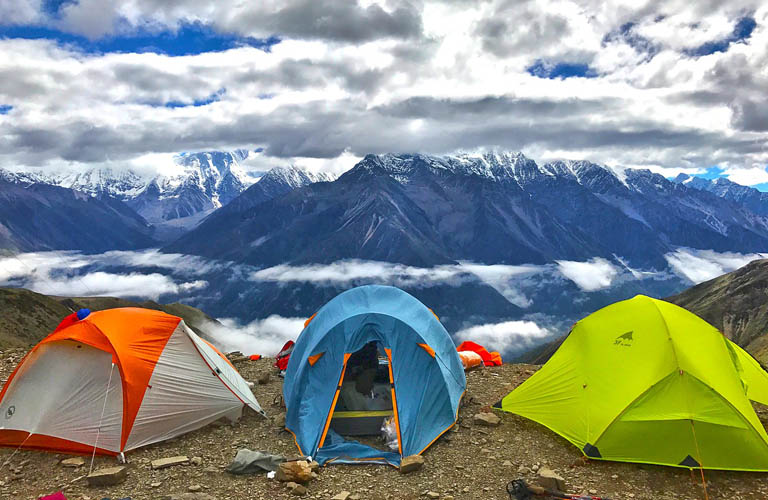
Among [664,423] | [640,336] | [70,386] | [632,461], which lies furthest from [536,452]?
[70,386]

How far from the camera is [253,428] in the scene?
1578 cm

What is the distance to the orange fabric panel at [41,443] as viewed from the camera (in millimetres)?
13682

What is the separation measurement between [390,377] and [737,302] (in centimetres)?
15212

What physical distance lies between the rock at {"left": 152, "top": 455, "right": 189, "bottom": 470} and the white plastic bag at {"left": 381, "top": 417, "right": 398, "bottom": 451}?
5.54 meters

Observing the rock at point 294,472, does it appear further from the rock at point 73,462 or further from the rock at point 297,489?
the rock at point 73,462

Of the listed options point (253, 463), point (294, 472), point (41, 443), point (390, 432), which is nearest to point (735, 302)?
point (390, 432)

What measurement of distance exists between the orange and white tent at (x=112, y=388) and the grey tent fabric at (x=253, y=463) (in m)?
3.15

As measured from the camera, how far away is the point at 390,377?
49.5ft

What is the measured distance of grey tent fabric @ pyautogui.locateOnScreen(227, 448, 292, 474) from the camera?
12.7 metres

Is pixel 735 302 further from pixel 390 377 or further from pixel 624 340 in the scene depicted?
pixel 390 377

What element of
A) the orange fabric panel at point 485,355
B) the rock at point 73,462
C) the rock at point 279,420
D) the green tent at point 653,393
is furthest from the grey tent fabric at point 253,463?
the orange fabric panel at point 485,355

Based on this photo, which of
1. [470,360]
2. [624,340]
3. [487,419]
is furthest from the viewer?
[470,360]

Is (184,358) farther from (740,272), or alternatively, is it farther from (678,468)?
(740,272)

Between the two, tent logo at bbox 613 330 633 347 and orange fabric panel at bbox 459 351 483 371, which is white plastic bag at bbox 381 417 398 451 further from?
orange fabric panel at bbox 459 351 483 371
